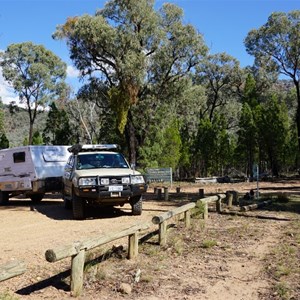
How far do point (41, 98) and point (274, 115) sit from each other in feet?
81.7

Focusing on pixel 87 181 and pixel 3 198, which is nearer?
pixel 87 181

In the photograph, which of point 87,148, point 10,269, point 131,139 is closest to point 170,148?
point 131,139

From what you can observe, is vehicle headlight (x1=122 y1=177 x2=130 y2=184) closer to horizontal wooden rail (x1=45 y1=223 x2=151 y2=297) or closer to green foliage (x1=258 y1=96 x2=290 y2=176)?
horizontal wooden rail (x1=45 y1=223 x2=151 y2=297)

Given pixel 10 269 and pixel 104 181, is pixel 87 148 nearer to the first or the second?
pixel 104 181

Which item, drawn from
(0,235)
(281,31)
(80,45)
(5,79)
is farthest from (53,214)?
(5,79)

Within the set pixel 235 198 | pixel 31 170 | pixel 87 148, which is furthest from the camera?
pixel 31 170

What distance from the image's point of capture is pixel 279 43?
34.8 metres

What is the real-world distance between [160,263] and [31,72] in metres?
41.3

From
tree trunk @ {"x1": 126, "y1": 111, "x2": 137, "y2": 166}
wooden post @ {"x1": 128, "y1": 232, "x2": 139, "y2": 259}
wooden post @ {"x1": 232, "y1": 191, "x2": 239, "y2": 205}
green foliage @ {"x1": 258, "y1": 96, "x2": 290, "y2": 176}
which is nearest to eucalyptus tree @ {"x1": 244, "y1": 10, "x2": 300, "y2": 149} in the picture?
green foliage @ {"x1": 258, "y1": 96, "x2": 290, "y2": 176}

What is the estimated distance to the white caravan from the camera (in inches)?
587

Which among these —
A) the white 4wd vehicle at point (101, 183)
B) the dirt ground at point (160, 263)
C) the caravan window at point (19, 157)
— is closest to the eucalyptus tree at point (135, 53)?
the caravan window at point (19, 157)

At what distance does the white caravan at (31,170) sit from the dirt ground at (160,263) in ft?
13.3

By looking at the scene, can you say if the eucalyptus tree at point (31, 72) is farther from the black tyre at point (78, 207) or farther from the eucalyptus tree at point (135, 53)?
the black tyre at point (78, 207)

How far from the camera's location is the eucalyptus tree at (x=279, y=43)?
33844 millimetres
